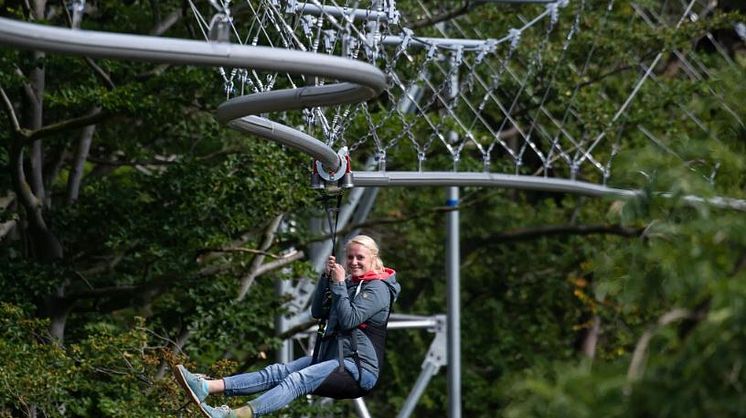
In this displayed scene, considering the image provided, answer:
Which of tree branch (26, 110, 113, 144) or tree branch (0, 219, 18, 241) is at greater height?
tree branch (26, 110, 113, 144)

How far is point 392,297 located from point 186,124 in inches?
235

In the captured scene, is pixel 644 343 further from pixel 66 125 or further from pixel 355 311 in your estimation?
pixel 66 125

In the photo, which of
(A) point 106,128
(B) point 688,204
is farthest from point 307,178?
(B) point 688,204

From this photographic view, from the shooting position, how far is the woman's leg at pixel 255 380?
9.05 metres

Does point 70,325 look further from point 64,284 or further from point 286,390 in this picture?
point 286,390

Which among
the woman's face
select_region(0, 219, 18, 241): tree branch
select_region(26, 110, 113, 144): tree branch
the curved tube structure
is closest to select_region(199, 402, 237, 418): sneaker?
the woman's face

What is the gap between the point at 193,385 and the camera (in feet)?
29.1

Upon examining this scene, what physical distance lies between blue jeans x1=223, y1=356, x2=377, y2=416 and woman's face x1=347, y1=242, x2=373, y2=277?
51 cm

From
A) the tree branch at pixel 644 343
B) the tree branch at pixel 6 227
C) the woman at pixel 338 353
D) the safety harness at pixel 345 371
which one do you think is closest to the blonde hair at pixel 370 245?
the woman at pixel 338 353

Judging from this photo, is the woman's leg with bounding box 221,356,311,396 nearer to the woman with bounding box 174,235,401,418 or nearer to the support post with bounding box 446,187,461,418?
the woman with bounding box 174,235,401,418

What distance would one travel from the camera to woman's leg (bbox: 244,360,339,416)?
355 inches

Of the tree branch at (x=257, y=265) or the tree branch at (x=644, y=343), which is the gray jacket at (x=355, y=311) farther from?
the tree branch at (x=257, y=265)

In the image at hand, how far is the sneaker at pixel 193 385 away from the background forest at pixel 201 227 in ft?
5.11

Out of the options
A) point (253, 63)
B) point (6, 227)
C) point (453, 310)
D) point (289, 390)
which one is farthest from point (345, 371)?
point (453, 310)
